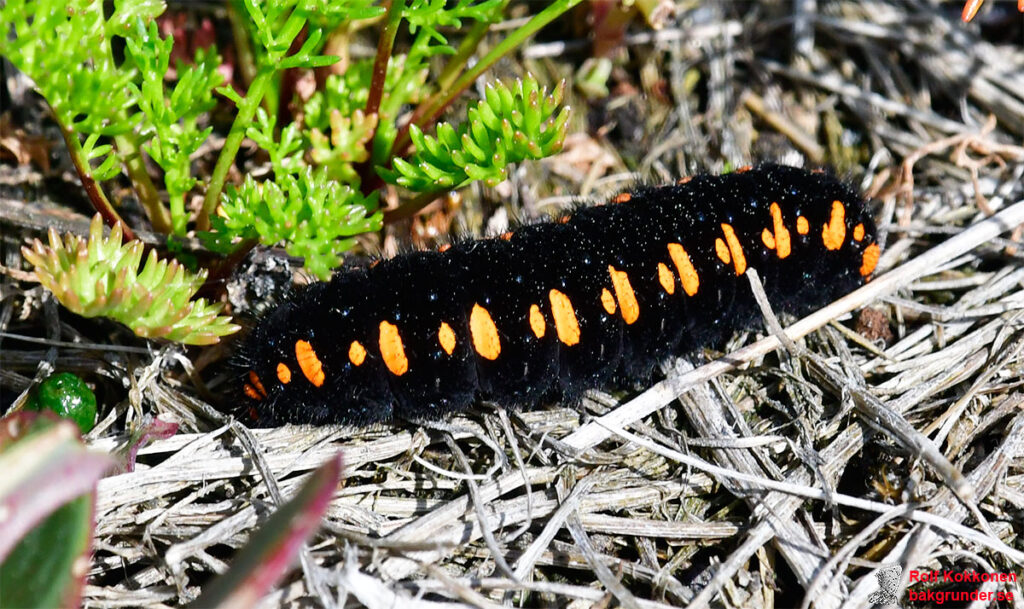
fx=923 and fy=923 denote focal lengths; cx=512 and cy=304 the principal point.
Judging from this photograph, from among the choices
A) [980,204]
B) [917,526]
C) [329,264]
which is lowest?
[917,526]

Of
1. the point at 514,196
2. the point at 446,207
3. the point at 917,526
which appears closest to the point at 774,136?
the point at 514,196

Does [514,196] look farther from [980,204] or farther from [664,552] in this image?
[980,204]

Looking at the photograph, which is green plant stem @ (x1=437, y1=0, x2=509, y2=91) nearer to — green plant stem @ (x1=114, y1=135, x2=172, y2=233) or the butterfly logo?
green plant stem @ (x1=114, y1=135, x2=172, y2=233)

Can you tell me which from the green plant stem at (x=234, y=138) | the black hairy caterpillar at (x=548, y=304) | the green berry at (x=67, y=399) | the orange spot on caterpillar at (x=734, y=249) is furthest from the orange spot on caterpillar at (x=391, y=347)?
the orange spot on caterpillar at (x=734, y=249)

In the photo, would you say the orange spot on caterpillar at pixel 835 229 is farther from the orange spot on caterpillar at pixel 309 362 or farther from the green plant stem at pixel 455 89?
the orange spot on caterpillar at pixel 309 362

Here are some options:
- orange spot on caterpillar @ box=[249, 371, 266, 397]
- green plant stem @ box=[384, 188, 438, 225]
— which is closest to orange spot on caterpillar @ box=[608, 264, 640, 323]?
green plant stem @ box=[384, 188, 438, 225]

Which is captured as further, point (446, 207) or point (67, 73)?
point (446, 207)

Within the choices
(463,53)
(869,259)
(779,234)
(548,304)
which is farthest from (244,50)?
(869,259)
